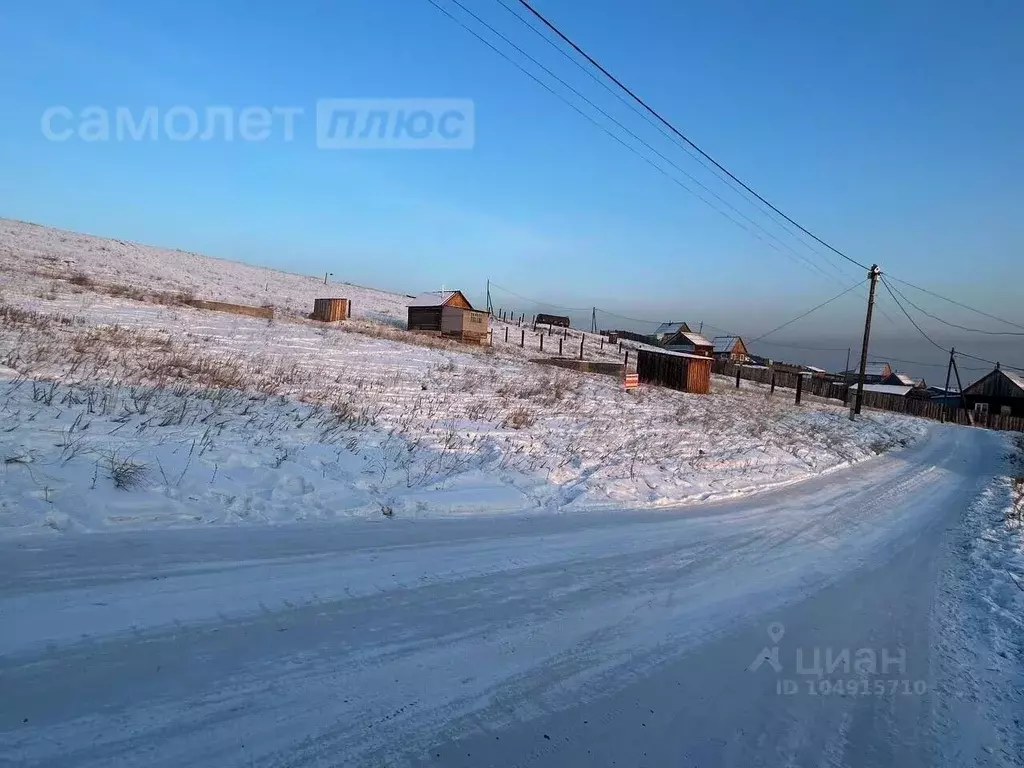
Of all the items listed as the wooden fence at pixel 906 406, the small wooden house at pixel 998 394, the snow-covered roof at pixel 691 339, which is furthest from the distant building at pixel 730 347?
the small wooden house at pixel 998 394

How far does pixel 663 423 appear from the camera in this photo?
1468 cm

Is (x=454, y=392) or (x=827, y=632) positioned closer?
(x=827, y=632)

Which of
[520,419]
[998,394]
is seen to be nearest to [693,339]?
[998,394]

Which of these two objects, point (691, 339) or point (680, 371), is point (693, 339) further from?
point (680, 371)

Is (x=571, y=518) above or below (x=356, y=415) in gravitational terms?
below

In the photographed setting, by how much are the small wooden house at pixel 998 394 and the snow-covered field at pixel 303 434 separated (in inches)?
1817

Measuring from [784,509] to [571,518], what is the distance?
369 centimetres

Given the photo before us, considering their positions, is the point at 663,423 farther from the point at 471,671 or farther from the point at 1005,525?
the point at 471,671

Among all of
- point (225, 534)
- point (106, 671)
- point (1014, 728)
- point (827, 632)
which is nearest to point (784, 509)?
point (827, 632)

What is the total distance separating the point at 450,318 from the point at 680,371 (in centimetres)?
1673

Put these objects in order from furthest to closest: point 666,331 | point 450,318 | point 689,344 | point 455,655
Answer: point 666,331 → point 689,344 → point 450,318 → point 455,655

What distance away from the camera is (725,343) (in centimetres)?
7731

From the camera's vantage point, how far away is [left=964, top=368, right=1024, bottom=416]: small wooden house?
5097cm
